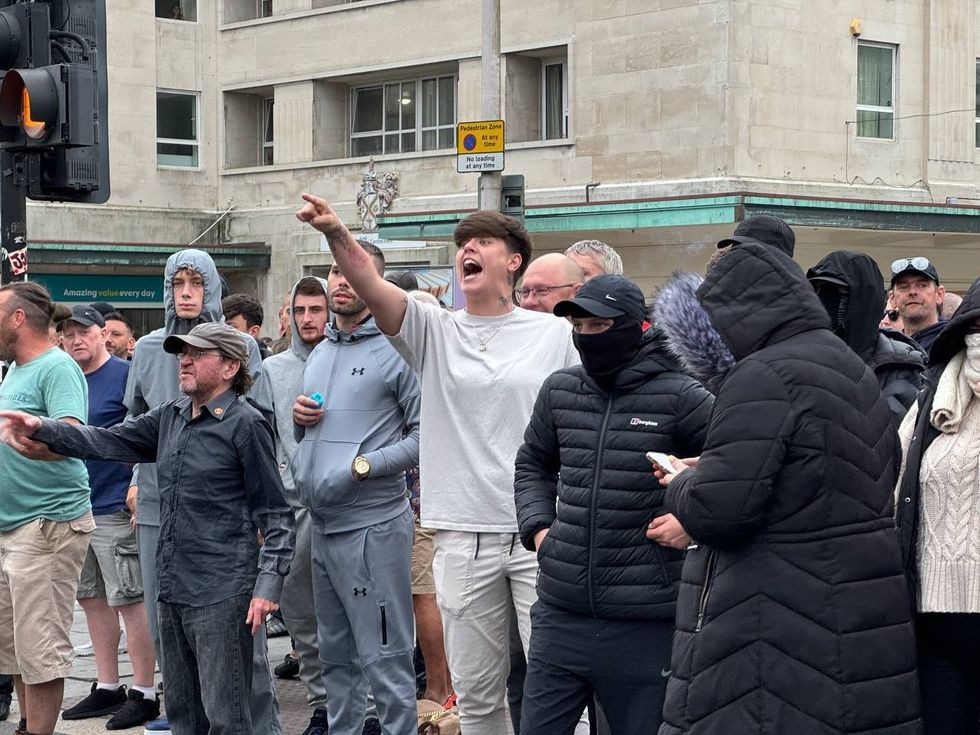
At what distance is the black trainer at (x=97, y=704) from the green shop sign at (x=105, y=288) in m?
23.8

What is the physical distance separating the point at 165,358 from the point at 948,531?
14.8 feet

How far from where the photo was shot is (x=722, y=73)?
80.1ft

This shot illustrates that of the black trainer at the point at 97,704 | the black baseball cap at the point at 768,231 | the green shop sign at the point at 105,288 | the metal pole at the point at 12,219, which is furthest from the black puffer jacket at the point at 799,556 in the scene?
the green shop sign at the point at 105,288

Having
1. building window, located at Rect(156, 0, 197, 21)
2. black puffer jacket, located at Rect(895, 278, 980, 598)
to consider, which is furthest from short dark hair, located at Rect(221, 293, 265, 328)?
building window, located at Rect(156, 0, 197, 21)

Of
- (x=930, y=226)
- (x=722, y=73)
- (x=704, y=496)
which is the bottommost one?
(x=704, y=496)

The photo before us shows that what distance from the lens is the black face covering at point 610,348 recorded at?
5.29 m

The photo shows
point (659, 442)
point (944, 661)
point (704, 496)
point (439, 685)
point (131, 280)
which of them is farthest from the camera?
point (131, 280)

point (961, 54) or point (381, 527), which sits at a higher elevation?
point (961, 54)

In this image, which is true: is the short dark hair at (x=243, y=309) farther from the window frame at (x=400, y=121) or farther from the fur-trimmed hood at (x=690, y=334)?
the window frame at (x=400, y=121)

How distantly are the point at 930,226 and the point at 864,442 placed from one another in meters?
22.2

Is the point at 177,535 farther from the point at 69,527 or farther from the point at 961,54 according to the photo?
the point at 961,54

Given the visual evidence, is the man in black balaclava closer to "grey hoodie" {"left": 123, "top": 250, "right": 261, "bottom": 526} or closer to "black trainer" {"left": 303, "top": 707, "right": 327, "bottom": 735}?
"black trainer" {"left": 303, "top": 707, "right": 327, "bottom": 735}

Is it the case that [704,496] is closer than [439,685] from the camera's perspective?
Yes

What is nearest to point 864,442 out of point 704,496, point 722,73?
point 704,496
